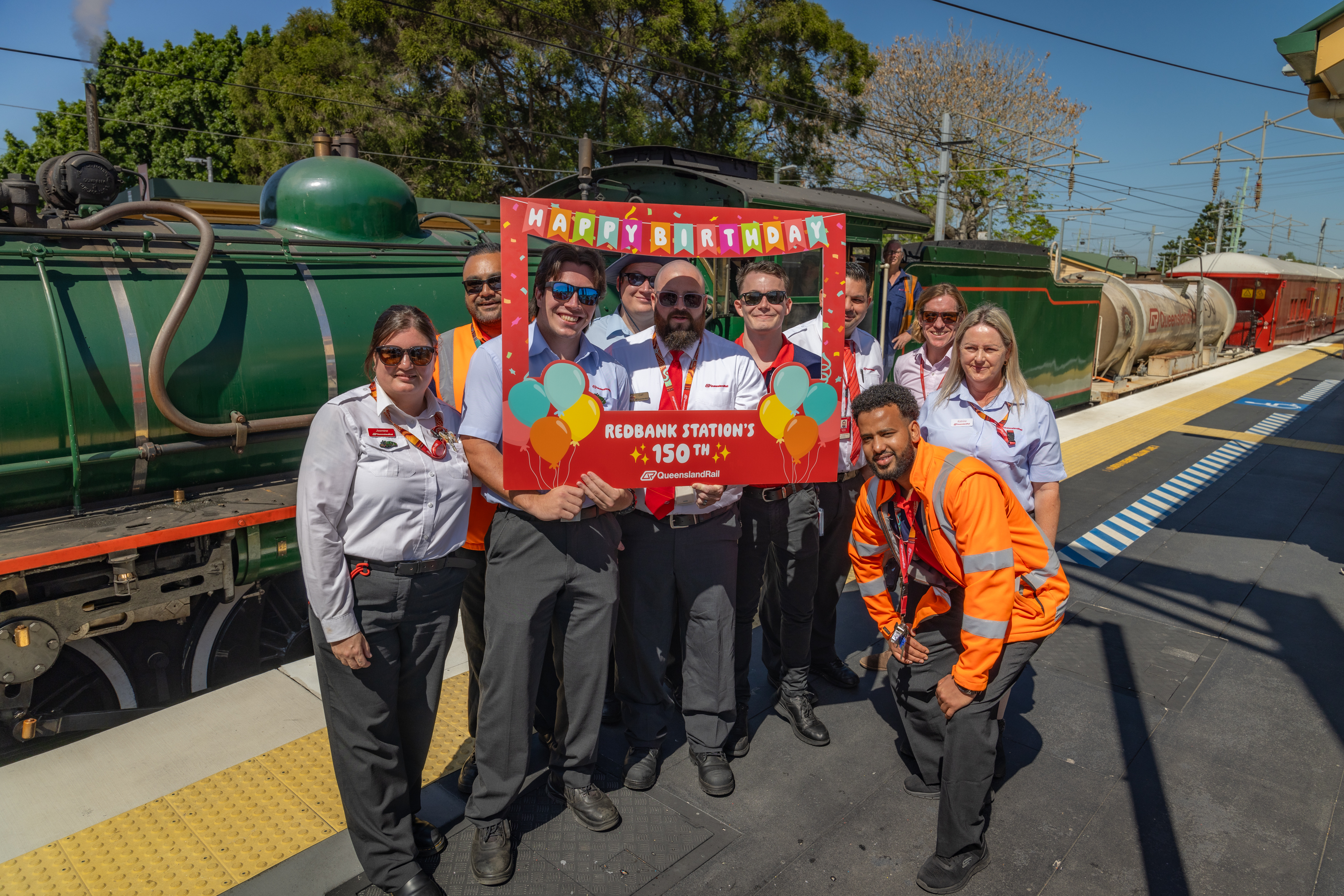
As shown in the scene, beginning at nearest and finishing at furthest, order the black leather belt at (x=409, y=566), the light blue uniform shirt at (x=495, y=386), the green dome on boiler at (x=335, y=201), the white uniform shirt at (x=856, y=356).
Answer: the black leather belt at (x=409, y=566)
the light blue uniform shirt at (x=495, y=386)
the white uniform shirt at (x=856, y=356)
the green dome on boiler at (x=335, y=201)

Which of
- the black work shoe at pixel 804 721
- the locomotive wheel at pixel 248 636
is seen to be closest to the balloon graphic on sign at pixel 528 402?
the black work shoe at pixel 804 721

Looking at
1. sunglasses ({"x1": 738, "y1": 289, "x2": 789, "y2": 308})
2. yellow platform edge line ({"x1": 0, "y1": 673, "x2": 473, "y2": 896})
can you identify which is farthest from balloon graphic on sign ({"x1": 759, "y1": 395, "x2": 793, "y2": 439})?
yellow platform edge line ({"x1": 0, "y1": 673, "x2": 473, "y2": 896})

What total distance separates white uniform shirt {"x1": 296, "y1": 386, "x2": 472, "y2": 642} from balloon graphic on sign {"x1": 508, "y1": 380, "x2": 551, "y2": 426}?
25 centimetres

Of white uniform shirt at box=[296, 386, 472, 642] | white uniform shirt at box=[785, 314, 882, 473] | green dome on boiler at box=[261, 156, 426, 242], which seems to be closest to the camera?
white uniform shirt at box=[296, 386, 472, 642]

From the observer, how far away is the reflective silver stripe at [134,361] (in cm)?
339

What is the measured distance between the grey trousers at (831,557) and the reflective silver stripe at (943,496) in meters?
1.03

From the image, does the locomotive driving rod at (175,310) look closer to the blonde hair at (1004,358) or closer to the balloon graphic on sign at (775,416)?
the balloon graphic on sign at (775,416)

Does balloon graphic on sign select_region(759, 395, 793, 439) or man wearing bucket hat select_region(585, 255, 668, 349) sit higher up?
man wearing bucket hat select_region(585, 255, 668, 349)

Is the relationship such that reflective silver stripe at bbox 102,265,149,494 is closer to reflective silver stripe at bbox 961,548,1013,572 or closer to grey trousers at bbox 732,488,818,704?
grey trousers at bbox 732,488,818,704

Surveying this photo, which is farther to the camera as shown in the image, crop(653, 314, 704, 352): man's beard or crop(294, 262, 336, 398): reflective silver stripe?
crop(294, 262, 336, 398): reflective silver stripe

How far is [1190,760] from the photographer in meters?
3.39

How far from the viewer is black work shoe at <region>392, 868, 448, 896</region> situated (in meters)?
2.52

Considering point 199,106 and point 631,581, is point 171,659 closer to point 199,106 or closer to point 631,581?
point 631,581

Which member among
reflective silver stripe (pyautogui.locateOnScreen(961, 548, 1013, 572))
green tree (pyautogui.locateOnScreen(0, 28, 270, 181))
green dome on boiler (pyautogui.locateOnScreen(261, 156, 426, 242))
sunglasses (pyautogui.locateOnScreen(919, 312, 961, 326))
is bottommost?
reflective silver stripe (pyautogui.locateOnScreen(961, 548, 1013, 572))
